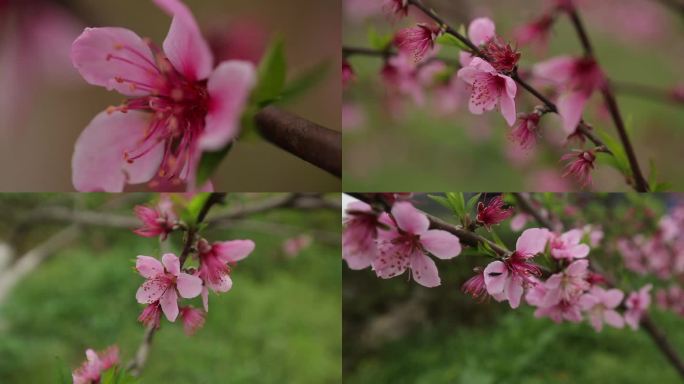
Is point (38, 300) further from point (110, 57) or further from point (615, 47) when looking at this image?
point (615, 47)

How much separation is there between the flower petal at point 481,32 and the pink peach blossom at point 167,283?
10.0 inches

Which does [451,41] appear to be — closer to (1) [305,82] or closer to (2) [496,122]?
(1) [305,82]

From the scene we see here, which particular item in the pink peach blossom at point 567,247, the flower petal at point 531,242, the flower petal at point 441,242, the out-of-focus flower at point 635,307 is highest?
the flower petal at point 441,242

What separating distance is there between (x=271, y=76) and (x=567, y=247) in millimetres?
356

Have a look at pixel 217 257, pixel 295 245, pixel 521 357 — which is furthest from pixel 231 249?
pixel 295 245

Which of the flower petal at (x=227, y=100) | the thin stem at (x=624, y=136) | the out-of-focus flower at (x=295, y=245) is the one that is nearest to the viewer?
the flower petal at (x=227, y=100)

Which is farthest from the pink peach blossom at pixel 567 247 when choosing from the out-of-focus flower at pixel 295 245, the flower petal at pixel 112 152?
the out-of-focus flower at pixel 295 245

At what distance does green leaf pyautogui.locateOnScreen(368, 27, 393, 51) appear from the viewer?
51cm

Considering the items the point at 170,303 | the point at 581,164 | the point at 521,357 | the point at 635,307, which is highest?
the point at 581,164

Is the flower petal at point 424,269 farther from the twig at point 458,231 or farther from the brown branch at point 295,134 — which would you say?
the brown branch at point 295,134

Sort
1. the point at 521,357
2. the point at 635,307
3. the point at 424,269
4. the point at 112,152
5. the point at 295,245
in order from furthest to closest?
the point at 295,245
the point at 521,357
the point at 635,307
the point at 424,269
the point at 112,152

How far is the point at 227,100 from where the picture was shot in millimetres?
256

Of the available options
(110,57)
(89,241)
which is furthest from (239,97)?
(89,241)

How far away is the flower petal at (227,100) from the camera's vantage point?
0.77 feet
